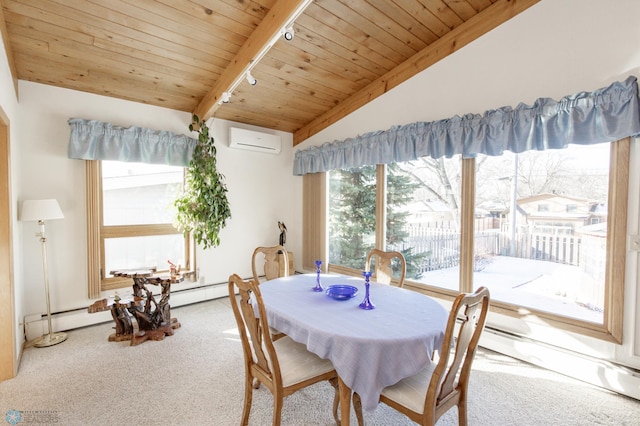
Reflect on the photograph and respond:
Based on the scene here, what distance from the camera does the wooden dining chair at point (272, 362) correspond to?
1452 millimetres

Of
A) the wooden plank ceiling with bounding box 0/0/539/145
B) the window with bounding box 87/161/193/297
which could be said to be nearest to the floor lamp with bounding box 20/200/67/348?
the window with bounding box 87/161/193/297

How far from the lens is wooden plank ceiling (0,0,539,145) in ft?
7.42

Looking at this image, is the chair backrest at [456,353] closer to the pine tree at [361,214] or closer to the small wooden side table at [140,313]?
the pine tree at [361,214]

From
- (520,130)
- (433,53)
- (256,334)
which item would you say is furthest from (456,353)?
(433,53)

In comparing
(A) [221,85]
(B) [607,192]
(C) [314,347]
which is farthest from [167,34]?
(B) [607,192]

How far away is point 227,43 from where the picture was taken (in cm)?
267

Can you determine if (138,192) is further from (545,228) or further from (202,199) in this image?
(545,228)

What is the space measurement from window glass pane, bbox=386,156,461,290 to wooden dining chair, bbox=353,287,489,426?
66.0 inches

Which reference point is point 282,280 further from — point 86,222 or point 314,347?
point 86,222

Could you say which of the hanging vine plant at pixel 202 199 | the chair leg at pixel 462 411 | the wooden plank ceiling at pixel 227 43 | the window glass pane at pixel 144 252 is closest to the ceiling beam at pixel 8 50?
the wooden plank ceiling at pixel 227 43

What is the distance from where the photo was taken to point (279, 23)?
222 cm

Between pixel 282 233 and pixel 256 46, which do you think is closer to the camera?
pixel 256 46

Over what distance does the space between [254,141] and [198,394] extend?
126 inches

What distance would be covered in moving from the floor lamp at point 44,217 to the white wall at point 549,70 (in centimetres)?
366
